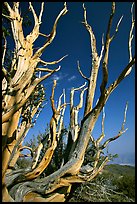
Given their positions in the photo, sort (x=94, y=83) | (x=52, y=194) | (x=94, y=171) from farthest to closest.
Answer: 1. (x=94, y=83)
2. (x=94, y=171)
3. (x=52, y=194)

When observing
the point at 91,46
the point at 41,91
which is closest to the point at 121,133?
the point at 91,46

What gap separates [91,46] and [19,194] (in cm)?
248

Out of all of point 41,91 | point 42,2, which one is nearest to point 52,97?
point 42,2

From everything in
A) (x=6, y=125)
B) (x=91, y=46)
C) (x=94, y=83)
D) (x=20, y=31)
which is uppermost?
(x=20, y=31)

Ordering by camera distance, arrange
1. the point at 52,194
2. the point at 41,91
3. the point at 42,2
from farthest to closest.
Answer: the point at 41,91, the point at 42,2, the point at 52,194

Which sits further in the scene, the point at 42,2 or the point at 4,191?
the point at 42,2

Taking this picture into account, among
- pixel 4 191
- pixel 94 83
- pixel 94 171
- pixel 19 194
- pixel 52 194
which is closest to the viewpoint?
pixel 4 191

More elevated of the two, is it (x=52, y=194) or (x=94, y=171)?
(x=94, y=171)

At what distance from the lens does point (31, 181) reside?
268 cm

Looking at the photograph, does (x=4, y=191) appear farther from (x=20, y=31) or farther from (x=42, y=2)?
(x=42, y=2)

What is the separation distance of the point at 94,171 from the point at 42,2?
3.18 metres

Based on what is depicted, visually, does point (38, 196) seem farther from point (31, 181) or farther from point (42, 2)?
point (42, 2)

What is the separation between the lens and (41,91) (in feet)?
21.7

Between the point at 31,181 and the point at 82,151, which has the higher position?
the point at 82,151
